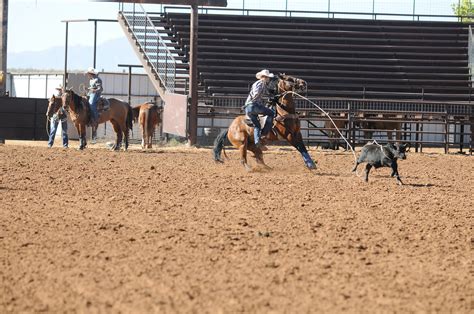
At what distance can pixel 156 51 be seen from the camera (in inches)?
1388

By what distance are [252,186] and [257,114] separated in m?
3.19

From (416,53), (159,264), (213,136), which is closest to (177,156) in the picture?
(213,136)

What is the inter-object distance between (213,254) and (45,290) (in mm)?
2093

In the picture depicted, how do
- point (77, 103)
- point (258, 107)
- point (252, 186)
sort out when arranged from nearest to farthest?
point (252, 186)
point (258, 107)
point (77, 103)

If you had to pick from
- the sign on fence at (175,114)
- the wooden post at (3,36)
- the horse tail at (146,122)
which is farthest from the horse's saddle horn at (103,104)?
the wooden post at (3,36)

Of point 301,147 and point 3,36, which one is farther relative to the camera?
point 3,36

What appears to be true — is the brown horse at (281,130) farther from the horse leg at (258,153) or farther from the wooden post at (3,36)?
the wooden post at (3,36)

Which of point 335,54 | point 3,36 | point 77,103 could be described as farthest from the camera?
point 335,54

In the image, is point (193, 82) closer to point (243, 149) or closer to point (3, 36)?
point (3, 36)

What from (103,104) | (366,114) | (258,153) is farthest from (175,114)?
(258,153)

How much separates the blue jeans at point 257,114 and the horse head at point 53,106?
8.67 meters

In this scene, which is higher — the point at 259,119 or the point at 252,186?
the point at 259,119

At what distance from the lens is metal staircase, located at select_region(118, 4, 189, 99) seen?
34500 millimetres

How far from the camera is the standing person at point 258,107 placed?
64.7 ft
